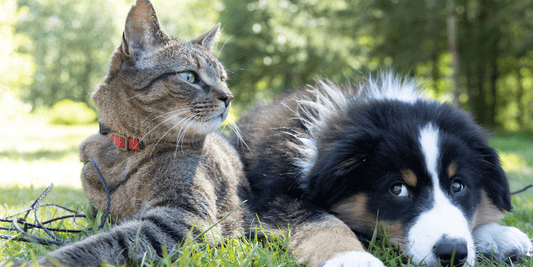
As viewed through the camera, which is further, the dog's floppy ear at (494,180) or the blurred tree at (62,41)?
the blurred tree at (62,41)

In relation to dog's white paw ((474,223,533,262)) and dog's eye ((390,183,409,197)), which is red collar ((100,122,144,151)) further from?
dog's white paw ((474,223,533,262))

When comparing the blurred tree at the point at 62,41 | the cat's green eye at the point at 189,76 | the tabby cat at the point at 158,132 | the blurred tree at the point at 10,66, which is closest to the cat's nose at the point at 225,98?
the tabby cat at the point at 158,132

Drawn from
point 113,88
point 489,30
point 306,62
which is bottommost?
point 113,88

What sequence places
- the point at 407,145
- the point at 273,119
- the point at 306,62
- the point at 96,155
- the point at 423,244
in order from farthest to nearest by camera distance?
the point at 306,62
the point at 273,119
the point at 96,155
the point at 407,145
the point at 423,244

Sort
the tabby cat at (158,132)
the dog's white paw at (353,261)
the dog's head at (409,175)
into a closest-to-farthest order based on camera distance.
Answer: the dog's white paw at (353,261) < the dog's head at (409,175) < the tabby cat at (158,132)

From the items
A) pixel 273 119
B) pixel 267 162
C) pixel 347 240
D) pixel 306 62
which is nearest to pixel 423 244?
pixel 347 240

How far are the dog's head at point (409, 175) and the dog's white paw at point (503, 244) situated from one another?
0.16 m

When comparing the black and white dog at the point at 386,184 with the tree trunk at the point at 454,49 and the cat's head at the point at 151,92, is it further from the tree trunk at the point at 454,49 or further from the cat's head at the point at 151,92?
the tree trunk at the point at 454,49

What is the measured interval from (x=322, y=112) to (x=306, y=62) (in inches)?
444

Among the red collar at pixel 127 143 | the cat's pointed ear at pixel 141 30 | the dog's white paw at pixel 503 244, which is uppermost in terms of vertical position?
the cat's pointed ear at pixel 141 30

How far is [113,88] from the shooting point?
96.6 inches

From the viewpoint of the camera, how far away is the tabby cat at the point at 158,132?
7.57 ft

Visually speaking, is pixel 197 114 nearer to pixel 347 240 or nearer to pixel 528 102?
pixel 347 240

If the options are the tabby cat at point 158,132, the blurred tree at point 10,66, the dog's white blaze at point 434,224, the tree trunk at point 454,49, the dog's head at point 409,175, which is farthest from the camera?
the blurred tree at point 10,66
